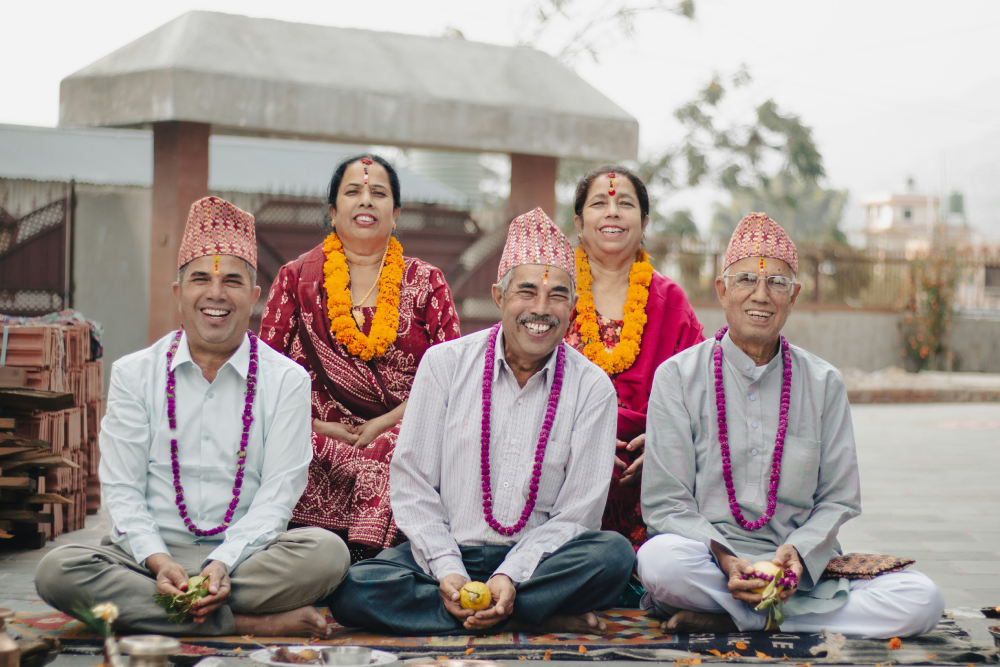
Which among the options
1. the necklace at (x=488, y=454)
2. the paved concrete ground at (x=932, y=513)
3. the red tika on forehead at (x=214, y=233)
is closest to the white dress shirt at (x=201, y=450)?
the red tika on forehead at (x=214, y=233)

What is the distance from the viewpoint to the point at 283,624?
3.26 metres

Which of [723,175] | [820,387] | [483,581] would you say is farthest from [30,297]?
[723,175]

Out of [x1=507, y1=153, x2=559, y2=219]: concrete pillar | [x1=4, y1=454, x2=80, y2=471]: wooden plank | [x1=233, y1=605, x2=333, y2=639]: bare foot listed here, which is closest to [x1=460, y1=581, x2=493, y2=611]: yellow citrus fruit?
[x1=233, y1=605, x2=333, y2=639]: bare foot

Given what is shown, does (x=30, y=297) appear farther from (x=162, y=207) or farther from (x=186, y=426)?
(x=186, y=426)

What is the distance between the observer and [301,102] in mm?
7820

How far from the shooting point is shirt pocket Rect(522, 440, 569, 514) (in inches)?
137

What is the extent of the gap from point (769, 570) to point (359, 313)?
2.05 meters

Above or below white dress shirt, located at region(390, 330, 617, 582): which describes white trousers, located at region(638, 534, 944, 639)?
below

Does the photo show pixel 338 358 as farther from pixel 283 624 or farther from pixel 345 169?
pixel 283 624

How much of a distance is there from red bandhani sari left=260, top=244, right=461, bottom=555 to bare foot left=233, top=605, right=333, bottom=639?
2.43 ft

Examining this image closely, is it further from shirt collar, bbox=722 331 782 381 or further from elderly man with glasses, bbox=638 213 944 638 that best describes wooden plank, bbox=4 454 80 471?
shirt collar, bbox=722 331 782 381

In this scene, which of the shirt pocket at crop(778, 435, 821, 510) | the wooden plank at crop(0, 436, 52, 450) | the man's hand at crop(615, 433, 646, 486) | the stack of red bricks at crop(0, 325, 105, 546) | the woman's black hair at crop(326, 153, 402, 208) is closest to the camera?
the shirt pocket at crop(778, 435, 821, 510)

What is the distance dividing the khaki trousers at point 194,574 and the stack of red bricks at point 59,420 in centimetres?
127

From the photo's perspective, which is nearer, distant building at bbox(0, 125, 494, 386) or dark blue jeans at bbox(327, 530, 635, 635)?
dark blue jeans at bbox(327, 530, 635, 635)
